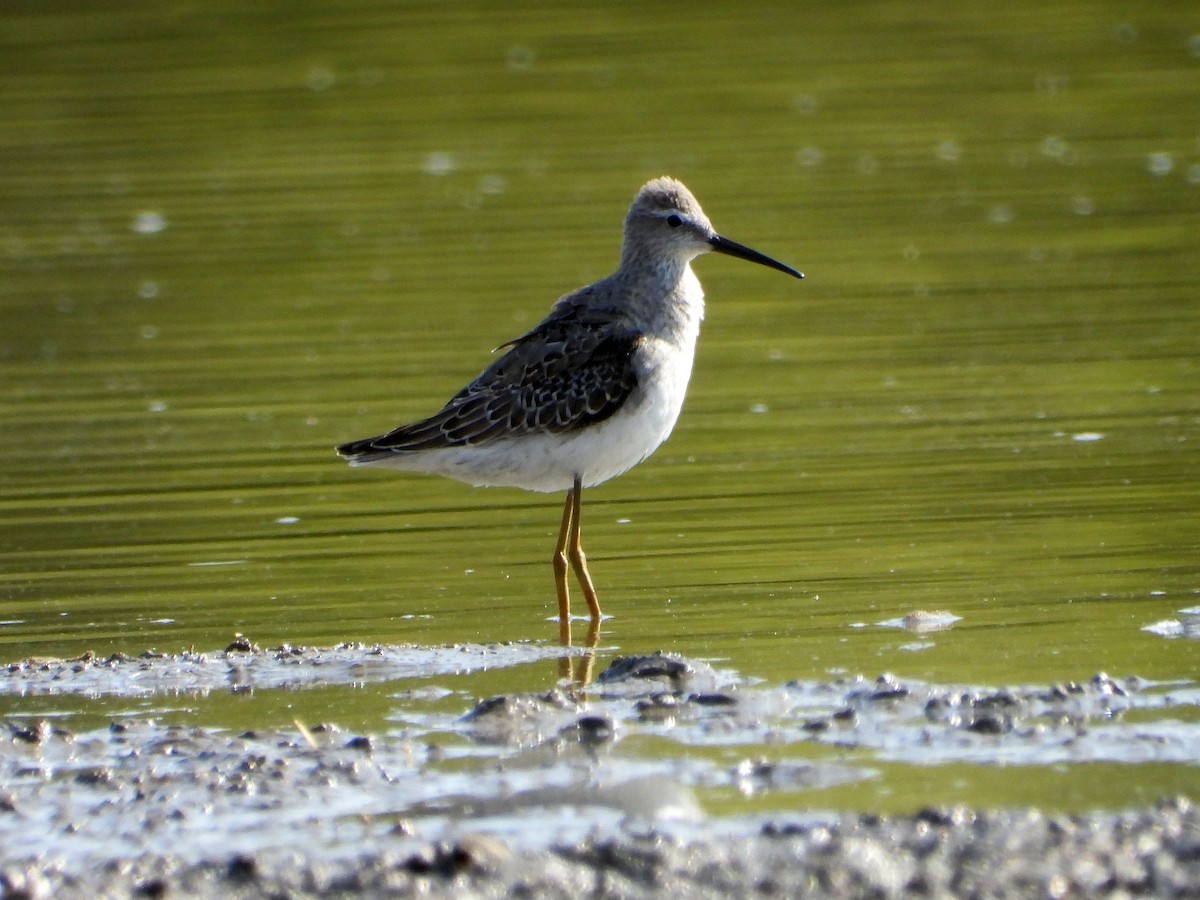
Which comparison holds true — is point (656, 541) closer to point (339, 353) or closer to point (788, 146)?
point (339, 353)

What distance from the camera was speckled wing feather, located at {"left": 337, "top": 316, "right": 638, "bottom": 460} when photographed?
9500 millimetres

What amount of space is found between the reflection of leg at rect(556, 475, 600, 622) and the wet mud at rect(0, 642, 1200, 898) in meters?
0.96

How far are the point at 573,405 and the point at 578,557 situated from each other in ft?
2.19

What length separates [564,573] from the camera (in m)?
9.28

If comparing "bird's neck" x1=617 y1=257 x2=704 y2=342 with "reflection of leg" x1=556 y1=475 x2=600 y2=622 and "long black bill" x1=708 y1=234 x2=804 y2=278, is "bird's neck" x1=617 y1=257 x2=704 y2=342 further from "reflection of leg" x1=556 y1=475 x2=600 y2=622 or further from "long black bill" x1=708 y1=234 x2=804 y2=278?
"reflection of leg" x1=556 y1=475 x2=600 y2=622

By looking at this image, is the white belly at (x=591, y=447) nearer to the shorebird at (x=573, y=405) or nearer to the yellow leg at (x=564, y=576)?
the shorebird at (x=573, y=405)

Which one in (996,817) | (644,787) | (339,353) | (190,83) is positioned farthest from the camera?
(190,83)

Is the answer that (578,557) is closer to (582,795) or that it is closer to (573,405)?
(573,405)

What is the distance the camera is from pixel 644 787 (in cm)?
636

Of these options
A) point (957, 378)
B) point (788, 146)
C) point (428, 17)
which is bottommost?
point (957, 378)

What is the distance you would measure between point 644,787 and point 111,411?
7.88 meters

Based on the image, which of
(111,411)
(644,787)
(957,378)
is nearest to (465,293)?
(111,411)

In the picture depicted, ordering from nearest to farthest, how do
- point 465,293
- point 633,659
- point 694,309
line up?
1. point 633,659
2. point 694,309
3. point 465,293

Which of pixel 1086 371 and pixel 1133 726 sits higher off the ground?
pixel 1086 371
